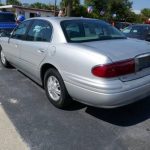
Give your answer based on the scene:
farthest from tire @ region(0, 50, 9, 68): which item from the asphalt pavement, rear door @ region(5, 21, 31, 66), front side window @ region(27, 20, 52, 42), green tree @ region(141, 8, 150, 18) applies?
green tree @ region(141, 8, 150, 18)

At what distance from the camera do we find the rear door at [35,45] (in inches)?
189

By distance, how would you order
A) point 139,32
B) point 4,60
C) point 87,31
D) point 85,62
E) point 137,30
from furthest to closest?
point 137,30, point 139,32, point 4,60, point 87,31, point 85,62

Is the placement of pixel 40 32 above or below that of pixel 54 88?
above

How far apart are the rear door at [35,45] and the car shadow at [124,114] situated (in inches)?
49.5

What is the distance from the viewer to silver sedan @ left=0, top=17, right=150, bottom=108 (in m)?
3.71

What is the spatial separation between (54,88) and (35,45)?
3.06ft

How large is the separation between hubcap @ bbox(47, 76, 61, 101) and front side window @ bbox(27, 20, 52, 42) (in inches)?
26.8

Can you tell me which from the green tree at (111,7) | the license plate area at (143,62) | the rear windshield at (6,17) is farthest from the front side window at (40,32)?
the green tree at (111,7)

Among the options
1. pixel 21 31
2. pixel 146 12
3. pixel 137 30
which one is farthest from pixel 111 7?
pixel 21 31

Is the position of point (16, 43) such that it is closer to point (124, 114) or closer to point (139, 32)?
point (124, 114)

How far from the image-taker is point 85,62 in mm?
3812

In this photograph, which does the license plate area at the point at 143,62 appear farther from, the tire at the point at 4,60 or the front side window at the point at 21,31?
the tire at the point at 4,60

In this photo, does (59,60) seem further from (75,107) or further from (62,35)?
(75,107)

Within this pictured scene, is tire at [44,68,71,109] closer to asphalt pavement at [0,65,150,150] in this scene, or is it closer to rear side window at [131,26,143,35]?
asphalt pavement at [0,65,150,150]
